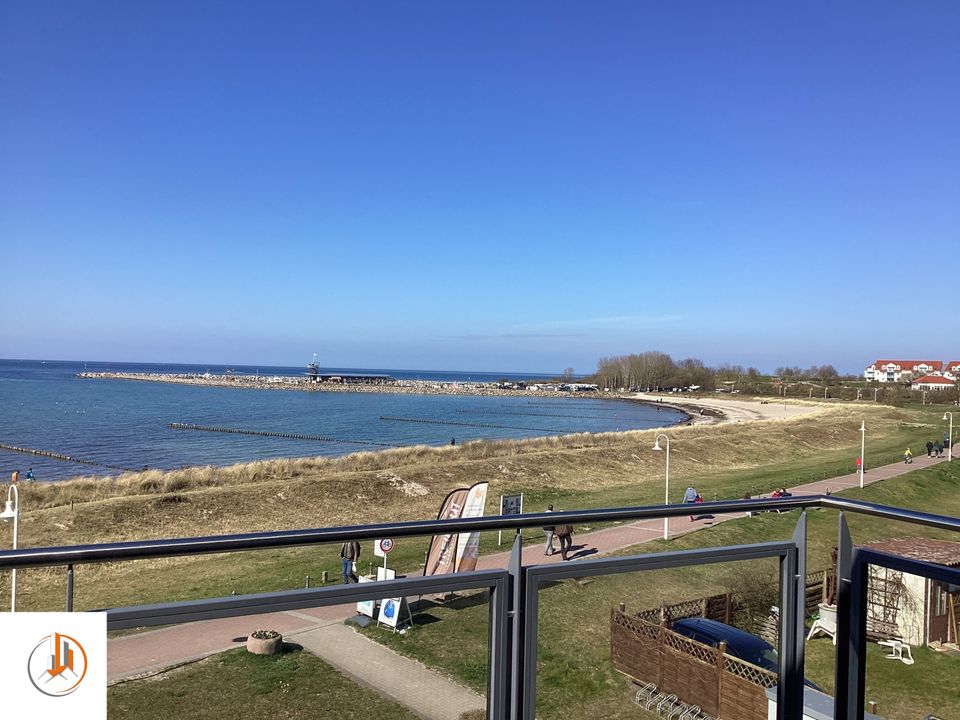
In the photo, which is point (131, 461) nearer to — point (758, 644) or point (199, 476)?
point (199, 476)

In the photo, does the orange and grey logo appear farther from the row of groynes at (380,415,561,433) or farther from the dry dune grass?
the row of groynes at (380,415,561,433)

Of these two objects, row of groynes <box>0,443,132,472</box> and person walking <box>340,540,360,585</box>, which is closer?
person walking <box>340,540,360,585</box>

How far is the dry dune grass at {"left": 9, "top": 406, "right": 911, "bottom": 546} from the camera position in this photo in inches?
885

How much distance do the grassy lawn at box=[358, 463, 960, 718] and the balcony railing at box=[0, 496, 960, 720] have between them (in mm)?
48

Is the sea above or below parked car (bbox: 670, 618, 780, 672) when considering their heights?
below

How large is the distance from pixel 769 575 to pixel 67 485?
1210 inches

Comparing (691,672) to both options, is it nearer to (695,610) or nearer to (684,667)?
(684,667)

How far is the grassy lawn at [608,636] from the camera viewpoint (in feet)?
7.80

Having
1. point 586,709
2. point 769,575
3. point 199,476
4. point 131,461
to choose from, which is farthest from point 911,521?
point 131,461

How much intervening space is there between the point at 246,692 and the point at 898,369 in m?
202

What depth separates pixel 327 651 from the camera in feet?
7.04

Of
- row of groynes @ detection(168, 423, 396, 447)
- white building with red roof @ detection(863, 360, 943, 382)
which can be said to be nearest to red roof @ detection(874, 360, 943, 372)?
white building with red roof @ detection(863, 360, 943, 382)

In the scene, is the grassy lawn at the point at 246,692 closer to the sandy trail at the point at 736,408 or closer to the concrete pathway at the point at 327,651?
the concrete pathway at the point at 327,651

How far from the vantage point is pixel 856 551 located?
2988mm
